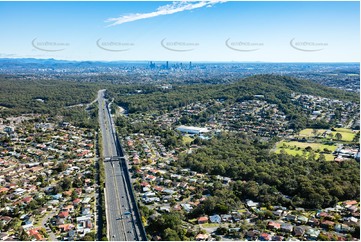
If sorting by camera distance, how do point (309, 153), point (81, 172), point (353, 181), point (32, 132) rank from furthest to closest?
point (32, 132), point (309, 153), point (81, 172), point (353, 181)

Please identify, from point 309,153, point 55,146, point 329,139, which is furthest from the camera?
point 329,139

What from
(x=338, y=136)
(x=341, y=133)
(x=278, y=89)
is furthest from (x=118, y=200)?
(x=278, y=89)

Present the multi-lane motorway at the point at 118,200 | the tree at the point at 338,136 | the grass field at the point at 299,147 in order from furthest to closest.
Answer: the tree at the point at 338,136 < the grass field at the point at 299,147 < the multi-lane motorway at the point at 118,200

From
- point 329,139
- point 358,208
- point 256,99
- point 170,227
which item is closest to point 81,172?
point 170,227

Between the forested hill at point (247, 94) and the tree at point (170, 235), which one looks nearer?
the tree at point (170, 235)

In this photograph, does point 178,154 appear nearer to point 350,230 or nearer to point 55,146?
point 55,146

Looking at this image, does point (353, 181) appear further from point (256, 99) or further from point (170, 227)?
point (256, 99)

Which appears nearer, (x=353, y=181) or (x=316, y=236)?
(x=316, y=236)

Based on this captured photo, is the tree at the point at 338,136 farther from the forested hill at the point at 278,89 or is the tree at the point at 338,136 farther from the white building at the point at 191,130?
the forested hill at the point at 278,89

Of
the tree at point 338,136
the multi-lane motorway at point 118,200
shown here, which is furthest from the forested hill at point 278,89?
the multi-lane motorway at point 118,200
